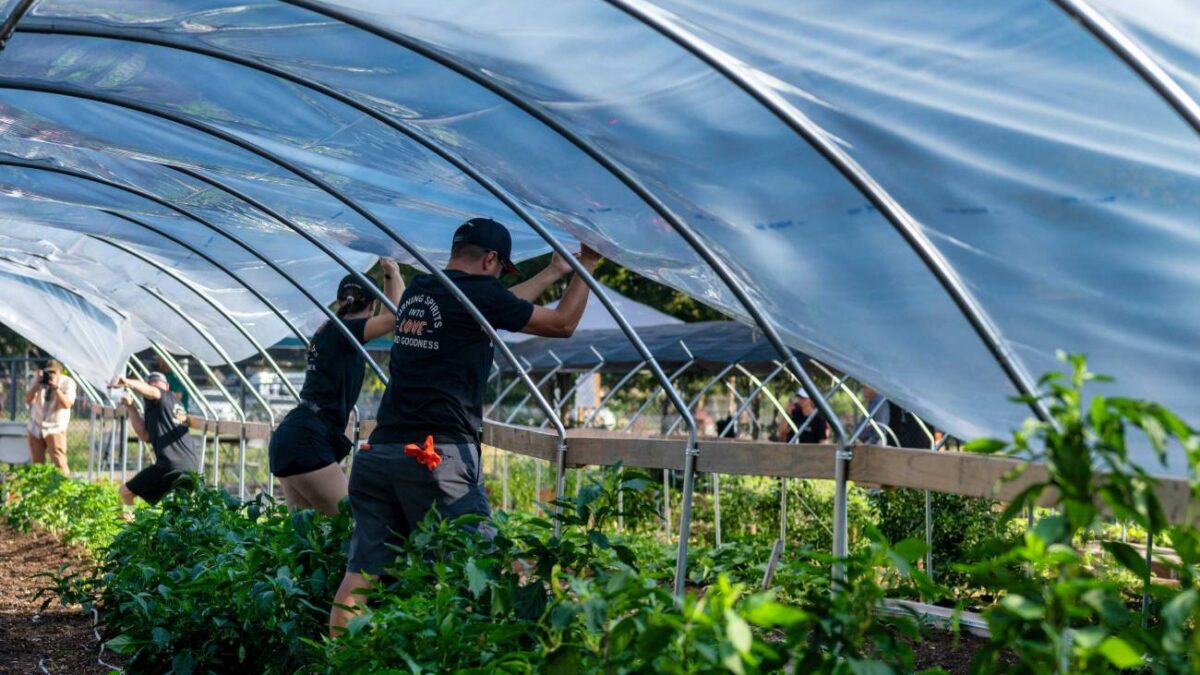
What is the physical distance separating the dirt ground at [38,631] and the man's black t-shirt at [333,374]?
5.01ft

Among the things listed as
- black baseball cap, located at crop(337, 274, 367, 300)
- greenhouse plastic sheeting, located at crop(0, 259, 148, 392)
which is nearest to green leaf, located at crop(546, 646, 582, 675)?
black baseball cap, located at crop(337, 274, 367, 300)

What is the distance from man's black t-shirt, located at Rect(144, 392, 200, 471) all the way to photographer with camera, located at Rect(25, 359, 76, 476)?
5005mm

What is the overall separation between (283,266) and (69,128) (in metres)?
2.35

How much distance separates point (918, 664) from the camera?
612 cm

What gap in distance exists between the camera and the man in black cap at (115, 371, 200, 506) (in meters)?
10.5

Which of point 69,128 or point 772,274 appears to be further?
point 69,128

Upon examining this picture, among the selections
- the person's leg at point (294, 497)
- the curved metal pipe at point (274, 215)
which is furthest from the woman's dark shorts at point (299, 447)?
the curved metal pipe at point (274, 215)

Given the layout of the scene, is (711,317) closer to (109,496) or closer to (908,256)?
(109,496)

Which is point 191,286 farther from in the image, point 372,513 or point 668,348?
point 668,348

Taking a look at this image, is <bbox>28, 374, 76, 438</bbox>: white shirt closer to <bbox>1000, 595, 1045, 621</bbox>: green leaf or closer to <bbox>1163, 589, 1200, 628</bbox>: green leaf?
<bbox>1000, 595, 1045, 621</bbox>: green leaf

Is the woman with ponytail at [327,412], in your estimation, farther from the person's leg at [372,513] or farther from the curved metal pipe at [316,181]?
the person's leg at [372,513]

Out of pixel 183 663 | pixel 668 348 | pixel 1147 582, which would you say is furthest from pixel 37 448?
pixel 1147 582

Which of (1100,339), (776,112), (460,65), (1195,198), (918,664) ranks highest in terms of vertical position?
(460,65)

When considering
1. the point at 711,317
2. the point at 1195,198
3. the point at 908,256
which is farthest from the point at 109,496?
the point at 711,317
